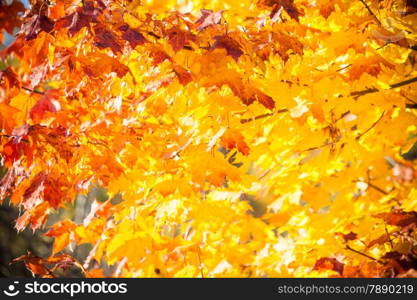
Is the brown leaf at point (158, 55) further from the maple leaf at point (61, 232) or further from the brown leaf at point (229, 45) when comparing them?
the maple leaf at point (61, 232)

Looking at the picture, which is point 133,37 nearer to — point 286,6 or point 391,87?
point 286,6

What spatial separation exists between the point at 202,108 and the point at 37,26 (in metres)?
1.16

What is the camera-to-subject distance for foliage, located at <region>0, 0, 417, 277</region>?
241cm

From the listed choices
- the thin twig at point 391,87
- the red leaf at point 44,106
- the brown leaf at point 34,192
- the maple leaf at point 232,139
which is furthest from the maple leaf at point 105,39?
the thin twig at point 391,87

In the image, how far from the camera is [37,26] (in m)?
2.20

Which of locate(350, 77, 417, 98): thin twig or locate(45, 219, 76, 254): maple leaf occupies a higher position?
locate(350, 77, 417, 98): thin twig

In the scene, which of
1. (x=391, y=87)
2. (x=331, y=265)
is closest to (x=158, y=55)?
(x=391, y=87)

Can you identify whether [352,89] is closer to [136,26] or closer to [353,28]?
[353,28]

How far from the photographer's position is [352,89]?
9.71 ft

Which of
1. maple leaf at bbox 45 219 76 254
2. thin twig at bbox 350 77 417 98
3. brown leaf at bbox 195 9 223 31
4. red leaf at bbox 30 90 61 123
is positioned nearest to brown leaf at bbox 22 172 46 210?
red leaf at bbox 30 90 61 123

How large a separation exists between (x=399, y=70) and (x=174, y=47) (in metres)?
1.93

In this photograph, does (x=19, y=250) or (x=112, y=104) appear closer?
(x=112, y=104)

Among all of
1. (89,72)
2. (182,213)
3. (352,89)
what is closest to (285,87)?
(352,89)

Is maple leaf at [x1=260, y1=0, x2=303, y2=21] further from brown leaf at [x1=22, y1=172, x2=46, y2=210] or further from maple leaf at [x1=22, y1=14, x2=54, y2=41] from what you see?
brown leaf at [x1=22, y1=172, x2=46, y2=210]
